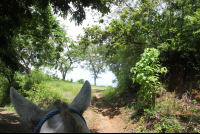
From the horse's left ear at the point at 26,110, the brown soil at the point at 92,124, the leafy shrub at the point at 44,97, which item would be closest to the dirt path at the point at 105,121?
the brown soil at the point at 92,124

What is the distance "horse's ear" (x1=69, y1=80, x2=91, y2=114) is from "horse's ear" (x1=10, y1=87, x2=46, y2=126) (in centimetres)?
31

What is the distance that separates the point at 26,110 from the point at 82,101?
0.52m

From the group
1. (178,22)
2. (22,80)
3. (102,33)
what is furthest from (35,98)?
(178,22)

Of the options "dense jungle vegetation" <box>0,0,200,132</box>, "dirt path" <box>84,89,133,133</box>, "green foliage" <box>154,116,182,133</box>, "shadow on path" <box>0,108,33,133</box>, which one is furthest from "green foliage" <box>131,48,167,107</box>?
"shadow on path" <box>0,108,33,133</box>

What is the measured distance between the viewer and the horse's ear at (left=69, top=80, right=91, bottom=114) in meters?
1.18

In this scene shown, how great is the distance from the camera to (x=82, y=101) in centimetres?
122

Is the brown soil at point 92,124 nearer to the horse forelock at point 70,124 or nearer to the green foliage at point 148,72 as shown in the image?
the horse forelock at point 70,124

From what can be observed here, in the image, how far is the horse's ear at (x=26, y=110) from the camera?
992 millimetres

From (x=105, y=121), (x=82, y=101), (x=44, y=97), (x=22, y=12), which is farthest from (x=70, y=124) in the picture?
(x=44, y=97)

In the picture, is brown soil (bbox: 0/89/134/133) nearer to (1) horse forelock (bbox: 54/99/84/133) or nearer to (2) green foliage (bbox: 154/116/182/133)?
(1) horse forelock (bbox: 54/99/84/133)

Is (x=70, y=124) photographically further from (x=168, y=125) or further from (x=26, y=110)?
(x=168, y=125)

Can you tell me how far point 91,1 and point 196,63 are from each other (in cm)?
509

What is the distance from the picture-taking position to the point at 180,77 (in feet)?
16.7

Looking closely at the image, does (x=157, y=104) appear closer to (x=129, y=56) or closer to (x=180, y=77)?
(x=180, y=77)
